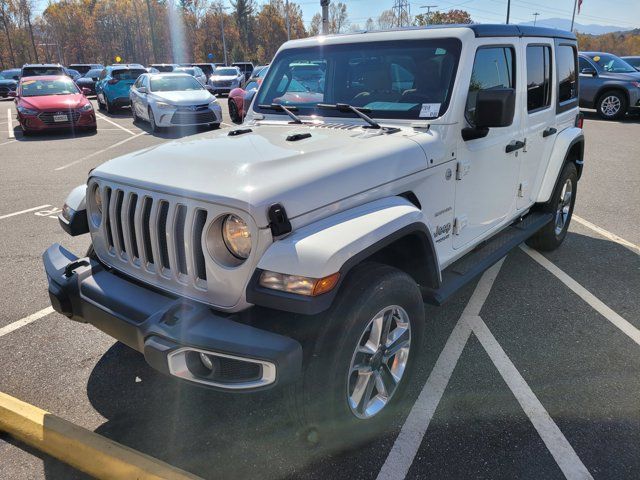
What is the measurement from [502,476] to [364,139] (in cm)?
189

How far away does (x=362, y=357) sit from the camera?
2.49m

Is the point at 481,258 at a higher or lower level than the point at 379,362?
higher

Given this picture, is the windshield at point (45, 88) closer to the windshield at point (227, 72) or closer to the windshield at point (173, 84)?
the windshield at point (173, 84)

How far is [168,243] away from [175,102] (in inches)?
461

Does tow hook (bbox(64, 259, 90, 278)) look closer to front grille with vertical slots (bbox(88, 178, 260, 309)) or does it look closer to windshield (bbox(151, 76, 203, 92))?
front grille with vertical slots (bbox(88, 178, 260, 309))

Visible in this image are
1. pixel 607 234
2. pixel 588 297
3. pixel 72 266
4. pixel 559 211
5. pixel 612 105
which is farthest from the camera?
pixel 612 105

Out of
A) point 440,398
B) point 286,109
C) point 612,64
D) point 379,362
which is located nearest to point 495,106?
point 286,109

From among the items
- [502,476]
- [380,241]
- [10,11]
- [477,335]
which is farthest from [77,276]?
[10,11]

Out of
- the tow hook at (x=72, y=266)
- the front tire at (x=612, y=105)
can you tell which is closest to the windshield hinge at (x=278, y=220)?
the tow hook at (x=72, y=266)

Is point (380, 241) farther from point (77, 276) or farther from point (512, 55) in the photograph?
point (512, 55)

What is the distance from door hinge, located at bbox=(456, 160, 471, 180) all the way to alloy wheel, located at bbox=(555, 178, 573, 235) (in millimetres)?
2132

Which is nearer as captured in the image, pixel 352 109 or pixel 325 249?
pixel 325 249

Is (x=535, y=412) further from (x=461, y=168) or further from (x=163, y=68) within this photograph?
(x=163, y=68)

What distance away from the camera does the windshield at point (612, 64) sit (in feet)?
48.5
